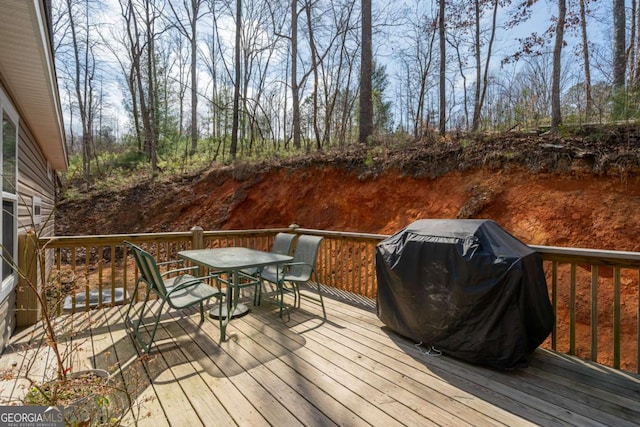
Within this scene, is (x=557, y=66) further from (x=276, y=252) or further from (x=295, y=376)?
(x=295, y=376)

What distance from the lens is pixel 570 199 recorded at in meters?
4.82

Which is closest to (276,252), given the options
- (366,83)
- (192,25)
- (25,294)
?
(25,294)

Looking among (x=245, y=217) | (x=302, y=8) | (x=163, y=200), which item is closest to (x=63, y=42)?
(x=163, y=200)

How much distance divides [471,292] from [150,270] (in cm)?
274

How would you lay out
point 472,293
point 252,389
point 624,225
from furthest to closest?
1. point 624,225
2. point 472,293
3. point 252,389

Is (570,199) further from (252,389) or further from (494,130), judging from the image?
(252,389)

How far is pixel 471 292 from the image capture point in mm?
2451

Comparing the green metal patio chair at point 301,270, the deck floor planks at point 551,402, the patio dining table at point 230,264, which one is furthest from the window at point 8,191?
the deck floor planks at point 551,402

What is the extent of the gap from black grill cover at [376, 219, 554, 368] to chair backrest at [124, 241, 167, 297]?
6.89 feet

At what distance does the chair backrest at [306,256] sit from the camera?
3.84 m

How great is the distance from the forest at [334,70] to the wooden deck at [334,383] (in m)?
5.32

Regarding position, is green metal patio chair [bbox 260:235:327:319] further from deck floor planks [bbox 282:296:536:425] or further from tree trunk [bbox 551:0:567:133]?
tree trunk [bbox 551:0:567:133]

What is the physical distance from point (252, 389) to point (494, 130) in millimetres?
7001

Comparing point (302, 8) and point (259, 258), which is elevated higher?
point (302, 8)
